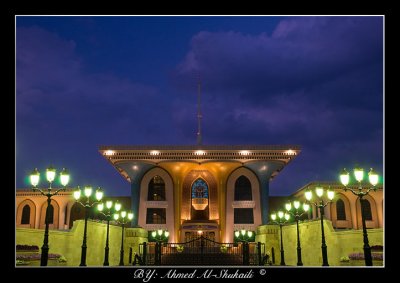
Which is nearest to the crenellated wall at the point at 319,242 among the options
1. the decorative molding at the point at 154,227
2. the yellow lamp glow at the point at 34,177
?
the decorative molding at the point at 154,227

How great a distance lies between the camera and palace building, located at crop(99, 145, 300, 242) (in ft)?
124

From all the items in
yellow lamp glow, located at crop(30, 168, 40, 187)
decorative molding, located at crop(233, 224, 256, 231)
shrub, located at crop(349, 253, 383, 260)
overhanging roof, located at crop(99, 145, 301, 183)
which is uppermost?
overhanging roof, located at crop(99, 145, 301, 183)

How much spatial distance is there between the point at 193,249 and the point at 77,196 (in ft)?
49.1

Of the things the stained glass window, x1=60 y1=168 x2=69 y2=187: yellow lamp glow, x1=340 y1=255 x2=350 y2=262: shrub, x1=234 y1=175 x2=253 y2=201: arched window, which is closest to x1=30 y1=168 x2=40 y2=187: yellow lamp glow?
x1=60 y1=168 x2=69 y2=187: yellow lamp glow

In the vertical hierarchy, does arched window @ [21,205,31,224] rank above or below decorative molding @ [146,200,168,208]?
below

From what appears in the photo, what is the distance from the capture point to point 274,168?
3900 cm

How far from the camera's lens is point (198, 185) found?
41781mm

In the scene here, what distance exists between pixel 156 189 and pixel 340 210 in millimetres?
19392

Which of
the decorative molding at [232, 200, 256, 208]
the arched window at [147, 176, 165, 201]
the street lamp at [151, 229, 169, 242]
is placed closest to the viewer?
the street lamp at [151, 229, 169, 242]

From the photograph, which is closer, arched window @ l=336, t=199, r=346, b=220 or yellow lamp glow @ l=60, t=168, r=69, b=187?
yellow lamp glow @ l=60, t=168, r=69, b=187

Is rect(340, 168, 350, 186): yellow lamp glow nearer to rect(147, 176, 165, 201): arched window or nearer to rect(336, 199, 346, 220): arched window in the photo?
rect(147, 176, 165, 201): arched window

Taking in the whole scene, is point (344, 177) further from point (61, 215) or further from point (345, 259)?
point (61, 215)

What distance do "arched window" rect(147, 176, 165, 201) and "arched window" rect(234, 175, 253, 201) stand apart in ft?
24.5
